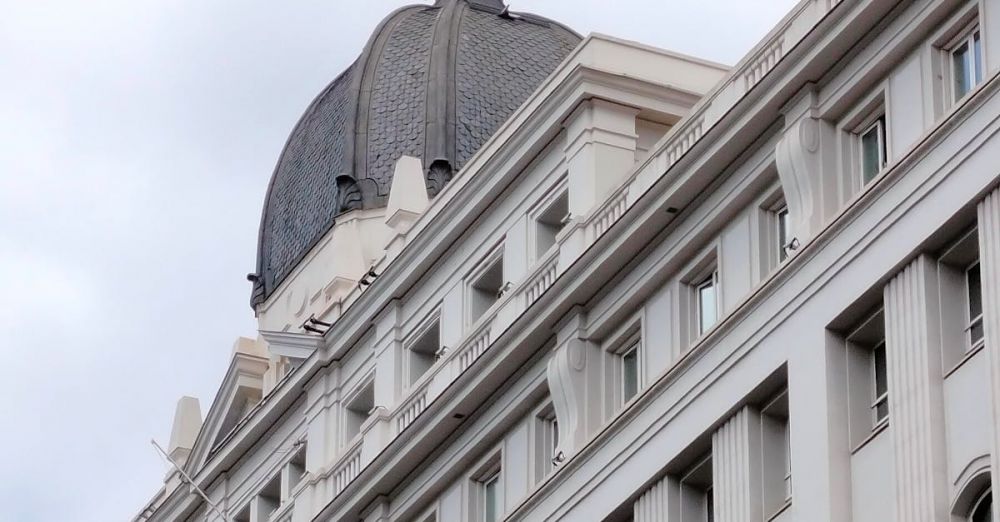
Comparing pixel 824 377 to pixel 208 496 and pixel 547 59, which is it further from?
pixel 547 59

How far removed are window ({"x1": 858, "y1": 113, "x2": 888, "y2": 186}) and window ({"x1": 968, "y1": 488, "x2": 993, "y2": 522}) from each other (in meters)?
5.49

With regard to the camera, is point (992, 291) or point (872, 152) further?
point (872, 152)

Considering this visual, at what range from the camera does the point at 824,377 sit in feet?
131

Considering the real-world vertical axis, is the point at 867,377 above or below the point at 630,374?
below

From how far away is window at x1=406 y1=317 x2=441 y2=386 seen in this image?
53.2m

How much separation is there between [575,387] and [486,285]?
211 inches

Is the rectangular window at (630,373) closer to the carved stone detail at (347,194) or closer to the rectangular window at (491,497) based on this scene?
the rectangular window at (491,497)

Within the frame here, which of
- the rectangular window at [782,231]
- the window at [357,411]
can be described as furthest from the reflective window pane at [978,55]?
the window at [357,411]

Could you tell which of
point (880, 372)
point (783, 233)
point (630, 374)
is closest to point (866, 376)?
point (880, 372)

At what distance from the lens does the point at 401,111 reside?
227 ft

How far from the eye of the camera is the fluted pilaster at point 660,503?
43.5 metres

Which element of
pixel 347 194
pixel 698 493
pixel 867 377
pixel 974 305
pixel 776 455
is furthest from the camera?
pixel 347 194

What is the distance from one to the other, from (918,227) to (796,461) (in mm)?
3526

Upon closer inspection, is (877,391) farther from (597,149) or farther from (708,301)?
(597,149)
